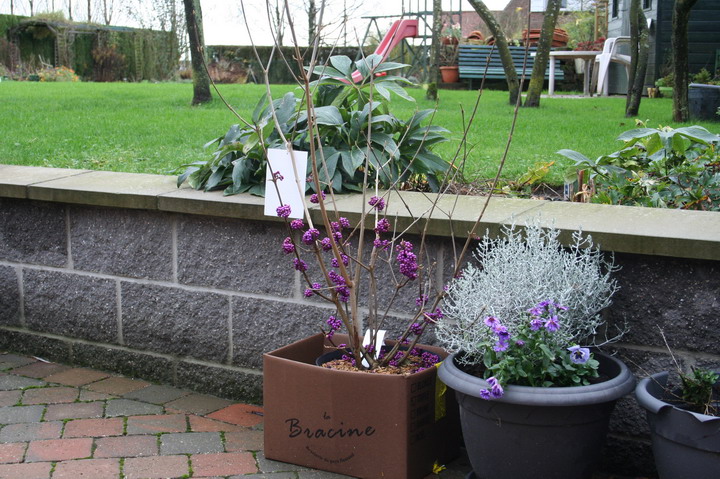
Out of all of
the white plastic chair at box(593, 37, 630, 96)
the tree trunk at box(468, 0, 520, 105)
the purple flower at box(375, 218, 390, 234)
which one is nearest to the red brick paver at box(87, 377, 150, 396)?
the purple flower at box(375, 218, 390, 234)

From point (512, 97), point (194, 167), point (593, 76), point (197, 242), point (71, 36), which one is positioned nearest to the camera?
point (197, 242)

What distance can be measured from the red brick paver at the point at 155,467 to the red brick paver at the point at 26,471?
0.26 meters

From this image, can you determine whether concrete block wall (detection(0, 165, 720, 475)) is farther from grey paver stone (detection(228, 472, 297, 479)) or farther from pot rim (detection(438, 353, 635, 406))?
grey paver stone (detection(228, 472, 297, 479))

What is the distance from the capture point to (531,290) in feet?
8.20

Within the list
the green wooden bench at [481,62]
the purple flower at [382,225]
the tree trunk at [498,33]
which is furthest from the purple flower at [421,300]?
the green wooden bench at [481,62]

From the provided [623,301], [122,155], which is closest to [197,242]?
[623,301]

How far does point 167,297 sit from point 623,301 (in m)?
1.91

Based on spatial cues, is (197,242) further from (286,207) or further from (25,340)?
(25,340)

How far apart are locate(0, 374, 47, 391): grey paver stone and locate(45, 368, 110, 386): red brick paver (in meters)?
0.06

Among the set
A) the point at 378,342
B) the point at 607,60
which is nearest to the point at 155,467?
the point at 378,342

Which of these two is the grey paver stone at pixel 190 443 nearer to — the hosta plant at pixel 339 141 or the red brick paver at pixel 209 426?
the red brick paver at pixel 209 426

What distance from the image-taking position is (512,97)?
33.2ft

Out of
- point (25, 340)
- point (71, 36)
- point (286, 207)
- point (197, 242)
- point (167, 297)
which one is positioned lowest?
point (25, 340)

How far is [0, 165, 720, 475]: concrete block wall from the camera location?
2656 mm
